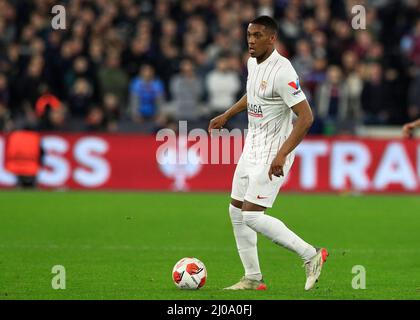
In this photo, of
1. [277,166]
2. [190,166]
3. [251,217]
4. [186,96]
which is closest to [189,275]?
[251,217]

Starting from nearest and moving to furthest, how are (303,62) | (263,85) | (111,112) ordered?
(263,85), (111,112), (303,62)

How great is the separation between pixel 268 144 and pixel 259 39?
932mm

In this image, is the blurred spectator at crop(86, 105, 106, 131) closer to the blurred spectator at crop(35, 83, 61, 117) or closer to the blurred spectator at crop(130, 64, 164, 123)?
the blurred spectator at crop(35, 83, 61, 117)

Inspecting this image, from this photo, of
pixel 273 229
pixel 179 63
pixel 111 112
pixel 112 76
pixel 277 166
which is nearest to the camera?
pixel 277 166

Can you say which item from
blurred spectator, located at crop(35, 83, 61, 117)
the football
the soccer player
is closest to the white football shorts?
the soccer player

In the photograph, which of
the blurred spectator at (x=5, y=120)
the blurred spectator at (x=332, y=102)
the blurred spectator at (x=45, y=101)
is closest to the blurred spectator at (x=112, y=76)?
the blurred spectator at (x=45, y=101)

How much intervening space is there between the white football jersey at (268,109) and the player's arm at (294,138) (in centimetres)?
23

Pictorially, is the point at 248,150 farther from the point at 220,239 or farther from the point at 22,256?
the point at 220,239

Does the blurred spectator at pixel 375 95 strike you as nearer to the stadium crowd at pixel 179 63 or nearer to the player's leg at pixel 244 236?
the stadium crowd at pixel 179 63

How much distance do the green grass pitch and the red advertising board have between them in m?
0.53

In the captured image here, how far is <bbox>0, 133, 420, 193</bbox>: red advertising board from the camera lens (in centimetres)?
2105

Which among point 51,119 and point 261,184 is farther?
point 51,119

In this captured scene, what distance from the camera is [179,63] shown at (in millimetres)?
23625

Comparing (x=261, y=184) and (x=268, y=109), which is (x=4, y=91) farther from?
(x=261, y=184)
